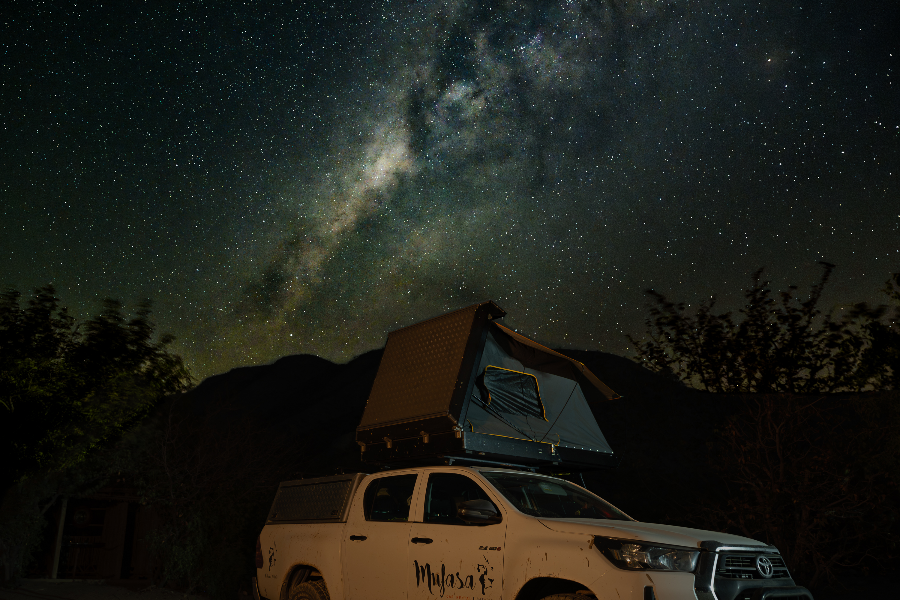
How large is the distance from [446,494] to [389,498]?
0.69m

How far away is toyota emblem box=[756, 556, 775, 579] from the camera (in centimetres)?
474

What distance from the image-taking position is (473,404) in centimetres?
748

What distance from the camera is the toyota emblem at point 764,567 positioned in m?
4.74

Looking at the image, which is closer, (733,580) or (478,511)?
(733,580)

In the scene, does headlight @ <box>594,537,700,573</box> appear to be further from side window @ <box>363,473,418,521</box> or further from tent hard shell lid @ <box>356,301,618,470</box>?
tent hard shell lid @ <box>356,301,618,470</box>

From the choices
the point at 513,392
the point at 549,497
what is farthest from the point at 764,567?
the point at 513,392

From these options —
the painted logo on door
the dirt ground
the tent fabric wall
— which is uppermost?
the tent fabric wall

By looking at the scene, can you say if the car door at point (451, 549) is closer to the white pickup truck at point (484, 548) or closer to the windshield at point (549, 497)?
the white pickup truck at point (484, 548)

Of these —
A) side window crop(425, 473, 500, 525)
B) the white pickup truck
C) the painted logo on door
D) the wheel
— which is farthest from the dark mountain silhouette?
the painted logo on door

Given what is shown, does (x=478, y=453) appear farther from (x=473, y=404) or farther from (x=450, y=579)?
(x=450, y=579)

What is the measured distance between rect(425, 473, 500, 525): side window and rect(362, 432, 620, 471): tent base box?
74 centimetres

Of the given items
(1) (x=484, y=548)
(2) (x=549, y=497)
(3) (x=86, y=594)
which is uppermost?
(2) (x=549, y=497)

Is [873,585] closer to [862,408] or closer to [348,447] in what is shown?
[862,408]

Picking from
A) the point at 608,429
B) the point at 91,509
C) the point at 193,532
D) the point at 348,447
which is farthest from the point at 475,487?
the point at 348,447
